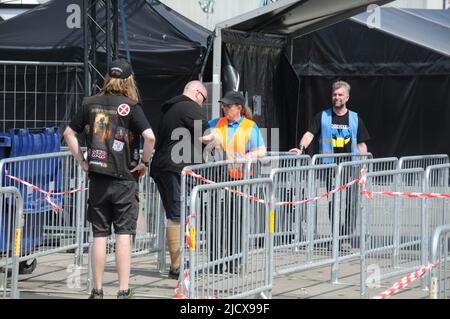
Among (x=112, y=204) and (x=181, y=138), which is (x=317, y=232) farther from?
(x=112, y=204)

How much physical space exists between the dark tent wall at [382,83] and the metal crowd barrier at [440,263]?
397 inches

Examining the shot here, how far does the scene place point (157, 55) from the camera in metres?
13.8

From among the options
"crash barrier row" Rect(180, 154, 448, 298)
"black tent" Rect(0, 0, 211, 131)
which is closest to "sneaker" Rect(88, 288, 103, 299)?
"crash barrier row" Rect(180, 154, 448, 298)

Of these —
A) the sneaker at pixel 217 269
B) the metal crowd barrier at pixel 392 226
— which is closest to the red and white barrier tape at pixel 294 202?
the metal crowd barrier at pixel 392 226

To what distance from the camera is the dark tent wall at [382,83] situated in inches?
638

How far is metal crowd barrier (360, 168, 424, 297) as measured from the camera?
8.64 m

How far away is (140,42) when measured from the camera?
548 inches

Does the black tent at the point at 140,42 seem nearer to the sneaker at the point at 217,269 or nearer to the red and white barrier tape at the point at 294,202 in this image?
the red and white barrier tape at the point at 294,202

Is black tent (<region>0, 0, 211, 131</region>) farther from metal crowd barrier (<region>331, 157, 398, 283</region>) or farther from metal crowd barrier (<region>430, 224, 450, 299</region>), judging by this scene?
metal crowd barrier (<region>430, 224, 450, 299</region>)

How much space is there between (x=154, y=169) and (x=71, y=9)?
6.29 meters

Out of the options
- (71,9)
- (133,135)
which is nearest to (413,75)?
(71,9)
